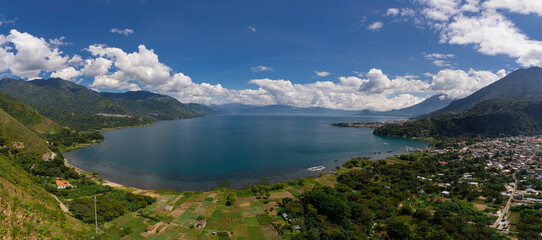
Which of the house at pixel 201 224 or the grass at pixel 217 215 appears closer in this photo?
the house at pixel 201 224

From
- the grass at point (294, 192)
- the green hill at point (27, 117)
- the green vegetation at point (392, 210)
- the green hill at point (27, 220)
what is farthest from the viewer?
the green hill at point (27, 117)

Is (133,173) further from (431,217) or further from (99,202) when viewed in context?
(431,217)

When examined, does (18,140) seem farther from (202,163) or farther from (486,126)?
(486,126)

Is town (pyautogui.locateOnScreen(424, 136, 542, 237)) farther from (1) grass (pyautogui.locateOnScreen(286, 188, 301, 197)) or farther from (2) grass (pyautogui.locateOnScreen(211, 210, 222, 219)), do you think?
(2) grass (pyautogui.locateOnScreen(211, 210, 222, 219))

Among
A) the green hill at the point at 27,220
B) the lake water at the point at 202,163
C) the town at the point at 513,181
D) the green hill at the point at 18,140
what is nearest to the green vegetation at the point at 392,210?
the town at the point at 513,181

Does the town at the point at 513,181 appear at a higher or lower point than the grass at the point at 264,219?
Result: higher

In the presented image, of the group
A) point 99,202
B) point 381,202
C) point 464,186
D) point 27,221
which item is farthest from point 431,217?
point 99,202

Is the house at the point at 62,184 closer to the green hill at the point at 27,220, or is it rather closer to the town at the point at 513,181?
the green hill at the point at 27,220

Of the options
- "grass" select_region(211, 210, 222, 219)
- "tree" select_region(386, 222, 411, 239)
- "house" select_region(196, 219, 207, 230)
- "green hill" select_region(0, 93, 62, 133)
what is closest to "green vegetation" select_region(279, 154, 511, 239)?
"tree" select_region(386, 222, 411, 239)
